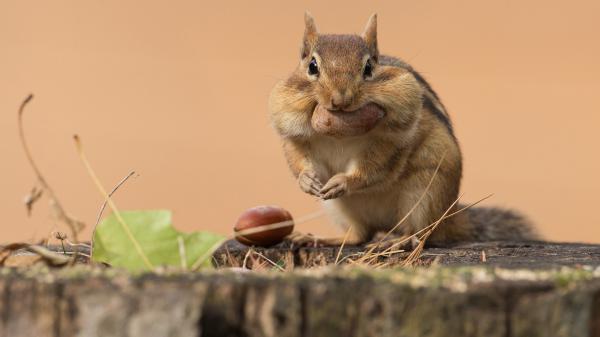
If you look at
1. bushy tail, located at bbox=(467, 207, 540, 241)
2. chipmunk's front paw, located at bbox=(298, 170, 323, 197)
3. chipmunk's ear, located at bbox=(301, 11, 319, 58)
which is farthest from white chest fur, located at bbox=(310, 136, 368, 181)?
bushy tail, located at bbox=(467, 207, 540, 241)

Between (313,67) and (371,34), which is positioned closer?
(313,67)

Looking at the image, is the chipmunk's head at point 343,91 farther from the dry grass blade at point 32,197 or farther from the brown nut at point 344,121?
the dry grass blade at point 32,197

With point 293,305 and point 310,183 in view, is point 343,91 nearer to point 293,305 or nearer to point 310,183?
point 310,183

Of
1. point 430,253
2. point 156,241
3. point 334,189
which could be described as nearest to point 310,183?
point 334,189

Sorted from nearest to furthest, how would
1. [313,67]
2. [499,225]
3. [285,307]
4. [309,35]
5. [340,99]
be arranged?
[285,307]
[340,99]
[313,67]
[309,35]
[499,225]

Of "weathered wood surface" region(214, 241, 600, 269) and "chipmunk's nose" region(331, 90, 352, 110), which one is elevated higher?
"chipmunk's nose" region(331, 90, 352, 110)

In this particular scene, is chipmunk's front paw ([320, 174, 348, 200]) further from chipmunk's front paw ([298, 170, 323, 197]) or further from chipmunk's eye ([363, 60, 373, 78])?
chipmunk's eye ([363, 60, 373, 78])

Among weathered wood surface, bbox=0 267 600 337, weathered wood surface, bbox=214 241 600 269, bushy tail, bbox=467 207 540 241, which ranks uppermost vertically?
weathered wood surface, bbox=0 267 600 337
